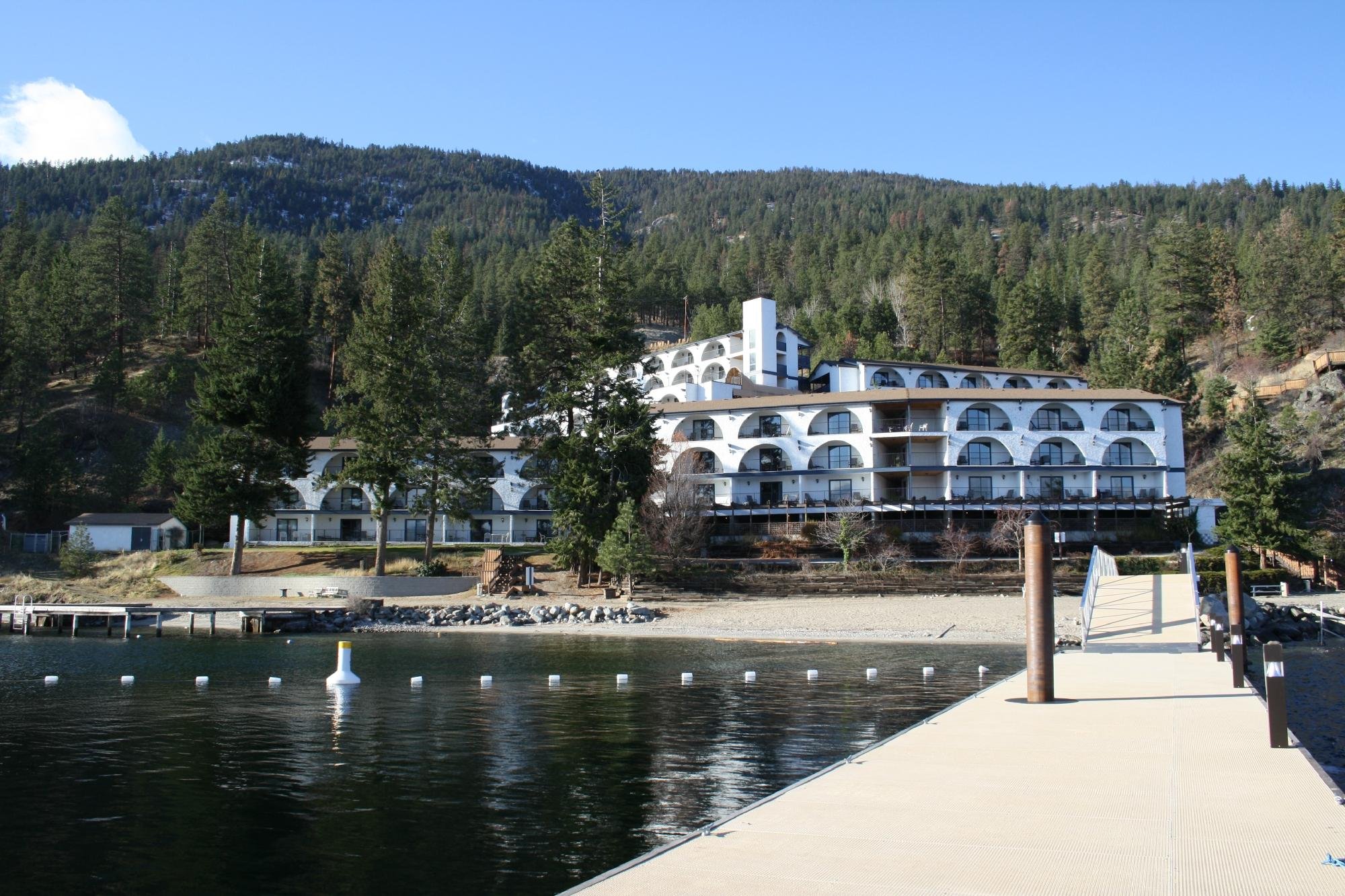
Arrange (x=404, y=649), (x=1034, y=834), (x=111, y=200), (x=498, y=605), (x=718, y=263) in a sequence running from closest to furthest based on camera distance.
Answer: (x=1034, y=834), (x=404, y=649), (x=498, y=605), (x=111, y=200), (x=718, y=263)

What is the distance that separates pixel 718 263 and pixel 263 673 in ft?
400

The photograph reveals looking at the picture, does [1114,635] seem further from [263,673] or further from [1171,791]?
[263,673]

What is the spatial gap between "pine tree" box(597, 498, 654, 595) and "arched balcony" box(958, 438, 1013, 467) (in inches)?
981

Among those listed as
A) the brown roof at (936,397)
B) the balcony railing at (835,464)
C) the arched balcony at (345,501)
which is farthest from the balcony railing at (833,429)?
the arched balcony at (345,501)

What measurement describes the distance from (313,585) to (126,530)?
17.8 meters

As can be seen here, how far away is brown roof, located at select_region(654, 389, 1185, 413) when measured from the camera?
63875mm

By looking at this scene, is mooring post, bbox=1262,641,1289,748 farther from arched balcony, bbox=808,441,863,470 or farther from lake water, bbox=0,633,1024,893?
arched balcony, bbox=808,441,863,470

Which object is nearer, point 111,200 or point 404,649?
point 404,649

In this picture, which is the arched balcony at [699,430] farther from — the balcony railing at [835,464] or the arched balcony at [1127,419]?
the arched balcony at [1127,419]

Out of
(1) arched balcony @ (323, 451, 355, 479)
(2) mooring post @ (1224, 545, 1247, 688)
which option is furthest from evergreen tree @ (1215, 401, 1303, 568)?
(1) arched balcony @ (323, 451, 355, 479)

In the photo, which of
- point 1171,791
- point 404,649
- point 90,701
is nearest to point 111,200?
point 404,649

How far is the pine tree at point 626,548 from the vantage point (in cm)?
4856

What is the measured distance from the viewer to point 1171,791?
1022 cm

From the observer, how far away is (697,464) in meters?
65.2
